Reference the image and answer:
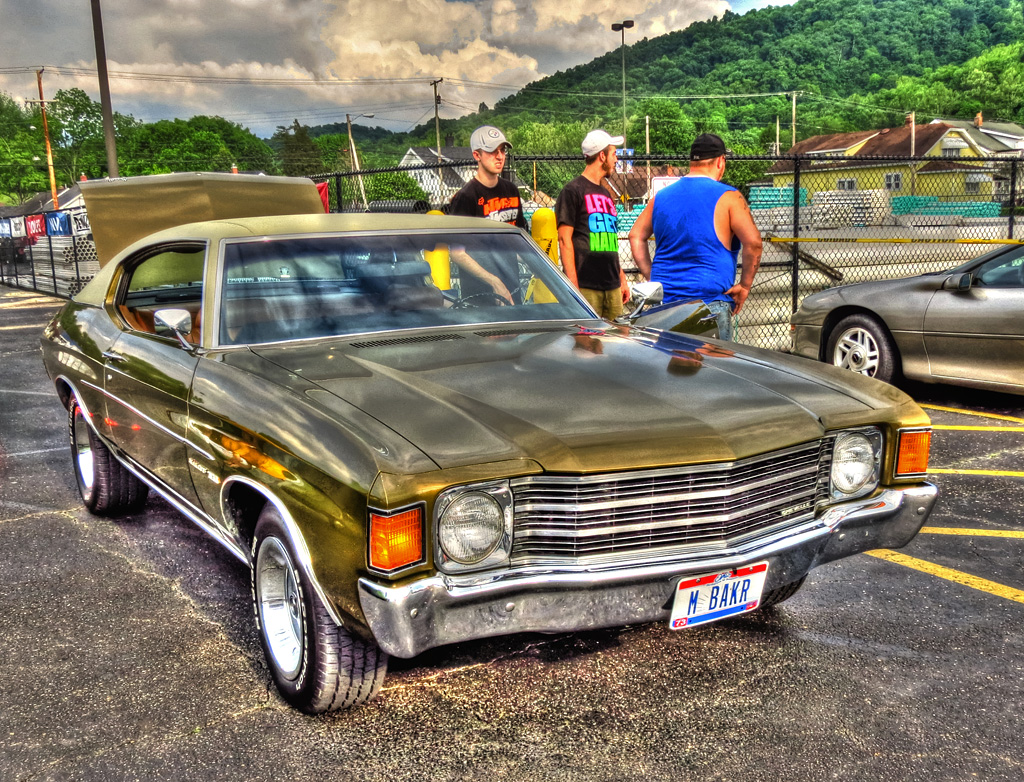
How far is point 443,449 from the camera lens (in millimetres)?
2510

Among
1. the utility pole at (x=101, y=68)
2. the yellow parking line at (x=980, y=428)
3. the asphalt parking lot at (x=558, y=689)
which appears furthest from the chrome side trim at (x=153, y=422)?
the utility pole at (x=101, y=68)

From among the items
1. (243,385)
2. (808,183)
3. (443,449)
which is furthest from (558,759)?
(808,183)

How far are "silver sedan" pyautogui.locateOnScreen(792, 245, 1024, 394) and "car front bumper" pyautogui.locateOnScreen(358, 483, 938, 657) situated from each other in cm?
473

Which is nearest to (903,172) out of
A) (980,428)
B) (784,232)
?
(784,232)

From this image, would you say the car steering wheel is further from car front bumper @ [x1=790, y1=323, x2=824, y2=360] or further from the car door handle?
car front bumper @ [x1=790, y1=323, x2=824, y2=360]

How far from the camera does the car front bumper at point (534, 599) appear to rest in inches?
95.9

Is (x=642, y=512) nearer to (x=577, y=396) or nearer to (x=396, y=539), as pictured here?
(x=577, y=396)

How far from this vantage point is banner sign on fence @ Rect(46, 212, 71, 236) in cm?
2066

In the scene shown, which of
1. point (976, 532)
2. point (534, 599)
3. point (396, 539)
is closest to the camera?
point (396, 539)

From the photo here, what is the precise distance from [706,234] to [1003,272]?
296 centimetres

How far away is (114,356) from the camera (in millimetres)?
4273

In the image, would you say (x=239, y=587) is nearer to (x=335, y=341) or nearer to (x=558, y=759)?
(x=335, y=341)

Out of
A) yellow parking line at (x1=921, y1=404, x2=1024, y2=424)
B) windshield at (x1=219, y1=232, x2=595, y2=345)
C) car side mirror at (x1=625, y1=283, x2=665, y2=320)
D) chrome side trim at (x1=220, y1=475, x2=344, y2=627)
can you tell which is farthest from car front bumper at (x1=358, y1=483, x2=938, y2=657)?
yellow parking line at (x1=921, y1=404, x2=1024, y2=424)

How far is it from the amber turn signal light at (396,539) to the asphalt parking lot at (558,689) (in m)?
0.65
